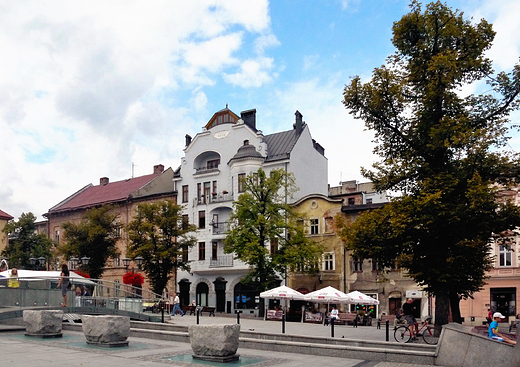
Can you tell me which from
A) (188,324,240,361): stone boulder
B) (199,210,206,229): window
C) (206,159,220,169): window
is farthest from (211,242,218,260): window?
(188,324,240,361): stone boulder

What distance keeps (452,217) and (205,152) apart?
114 ft

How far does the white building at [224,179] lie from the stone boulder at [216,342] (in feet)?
109

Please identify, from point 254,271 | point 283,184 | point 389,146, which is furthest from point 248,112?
point 389,146

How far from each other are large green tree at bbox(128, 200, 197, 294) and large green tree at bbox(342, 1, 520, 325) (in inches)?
897

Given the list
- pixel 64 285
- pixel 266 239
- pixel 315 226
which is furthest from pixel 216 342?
pixel 315 226

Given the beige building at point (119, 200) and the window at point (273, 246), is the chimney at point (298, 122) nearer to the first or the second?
the window at point (273, 246)

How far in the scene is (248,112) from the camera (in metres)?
53.1

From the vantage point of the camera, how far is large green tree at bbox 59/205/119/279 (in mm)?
44656

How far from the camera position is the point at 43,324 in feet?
59.1

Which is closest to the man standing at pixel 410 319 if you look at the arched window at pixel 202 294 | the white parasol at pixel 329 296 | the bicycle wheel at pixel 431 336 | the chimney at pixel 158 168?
the bicycle wheel at pixel 431 336

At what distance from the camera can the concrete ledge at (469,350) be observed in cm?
1210

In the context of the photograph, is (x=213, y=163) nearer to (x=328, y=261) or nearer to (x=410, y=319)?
(x=328, y=261)

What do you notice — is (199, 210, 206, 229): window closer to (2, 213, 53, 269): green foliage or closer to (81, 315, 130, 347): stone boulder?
(2, 213, 53, 269): green foliage

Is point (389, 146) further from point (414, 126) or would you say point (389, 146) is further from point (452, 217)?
point (452, 217)
